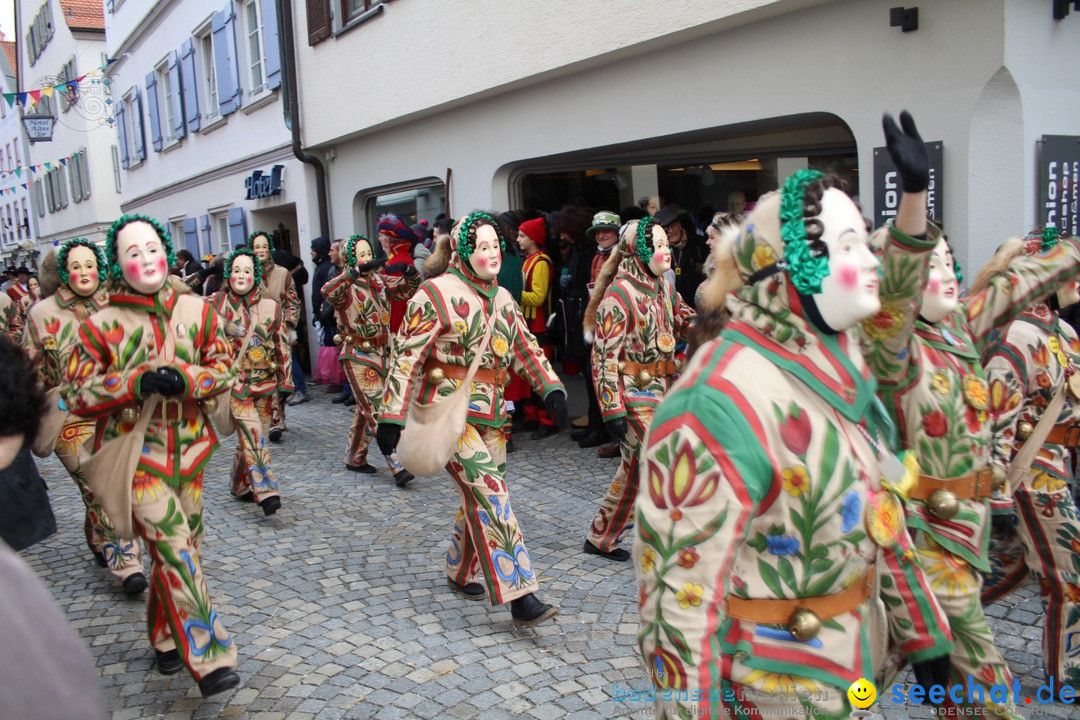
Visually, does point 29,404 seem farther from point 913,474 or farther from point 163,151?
point 163,151

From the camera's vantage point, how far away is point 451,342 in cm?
445

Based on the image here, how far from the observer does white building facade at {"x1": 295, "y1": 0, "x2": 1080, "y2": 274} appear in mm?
5355

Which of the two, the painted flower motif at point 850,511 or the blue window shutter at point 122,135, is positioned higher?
the blue window shutter at point 122,135

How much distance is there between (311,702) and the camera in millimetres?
3742

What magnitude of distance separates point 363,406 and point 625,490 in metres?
3.15

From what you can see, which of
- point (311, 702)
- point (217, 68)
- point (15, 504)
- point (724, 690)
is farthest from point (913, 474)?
point (217, 68)

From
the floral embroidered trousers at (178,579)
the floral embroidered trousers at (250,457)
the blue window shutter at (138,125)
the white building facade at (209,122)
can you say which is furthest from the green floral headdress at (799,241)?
the blue window shutter at (138,125)

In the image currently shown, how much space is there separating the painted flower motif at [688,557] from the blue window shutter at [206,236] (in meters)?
17.6

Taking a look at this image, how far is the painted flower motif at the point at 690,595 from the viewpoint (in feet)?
5.92

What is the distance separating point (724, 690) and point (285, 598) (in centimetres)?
349

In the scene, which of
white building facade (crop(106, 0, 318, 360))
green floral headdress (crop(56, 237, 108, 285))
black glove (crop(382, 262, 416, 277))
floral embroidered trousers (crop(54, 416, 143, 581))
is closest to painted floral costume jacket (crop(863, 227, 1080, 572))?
floral embroidered trousers (crop(54, 416, 143, 581))

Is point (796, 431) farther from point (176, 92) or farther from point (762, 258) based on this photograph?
point (176, 92)

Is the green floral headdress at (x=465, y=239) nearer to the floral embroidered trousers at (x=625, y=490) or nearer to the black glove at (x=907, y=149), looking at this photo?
the floral embroidered trousers at (x=625, y=490)

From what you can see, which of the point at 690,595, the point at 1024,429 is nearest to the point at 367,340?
the point at 1024,429
